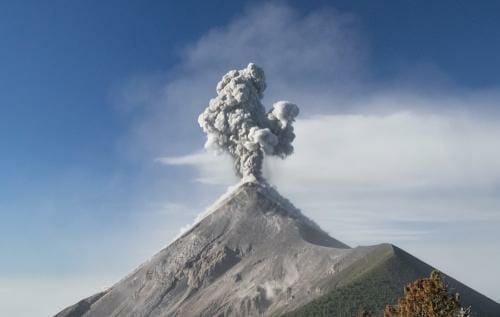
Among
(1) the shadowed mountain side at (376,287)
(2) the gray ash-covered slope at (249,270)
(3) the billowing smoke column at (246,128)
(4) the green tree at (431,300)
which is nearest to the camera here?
(4) the green tree at (431,300)

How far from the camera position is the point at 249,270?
551 ft

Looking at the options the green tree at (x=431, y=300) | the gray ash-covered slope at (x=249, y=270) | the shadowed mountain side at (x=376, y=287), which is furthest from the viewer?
the gray ash-covered slope at (x=249, y=270)

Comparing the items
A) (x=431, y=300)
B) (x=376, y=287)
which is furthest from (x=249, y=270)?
(x=431, y=300)

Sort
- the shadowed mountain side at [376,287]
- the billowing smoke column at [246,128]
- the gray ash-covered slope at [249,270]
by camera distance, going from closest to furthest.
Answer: the shadowed mountain side at [376,287], the gray ash-covered slope at [249,270], the billowing smoke column at [246,128]

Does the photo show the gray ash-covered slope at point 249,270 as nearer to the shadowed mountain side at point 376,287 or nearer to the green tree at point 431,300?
the shadowed mountain side at point 376,287

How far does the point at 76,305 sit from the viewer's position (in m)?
178

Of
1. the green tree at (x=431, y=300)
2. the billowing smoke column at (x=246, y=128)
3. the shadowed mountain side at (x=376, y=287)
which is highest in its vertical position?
the billowing smoke column at (x=246, y=128)

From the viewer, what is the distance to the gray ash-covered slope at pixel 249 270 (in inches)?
5600

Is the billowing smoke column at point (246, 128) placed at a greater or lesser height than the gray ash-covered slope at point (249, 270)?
greater

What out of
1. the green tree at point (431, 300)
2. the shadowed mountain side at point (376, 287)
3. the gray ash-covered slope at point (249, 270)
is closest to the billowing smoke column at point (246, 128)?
the gray ash-covered slope at point (249, 270)

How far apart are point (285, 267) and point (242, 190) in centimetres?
4121

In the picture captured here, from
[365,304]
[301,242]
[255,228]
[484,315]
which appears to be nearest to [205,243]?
[255,228]

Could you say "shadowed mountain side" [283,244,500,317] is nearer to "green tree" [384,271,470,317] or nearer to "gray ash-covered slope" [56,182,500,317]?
"gray ash-covered slope" [56,182,500,317]

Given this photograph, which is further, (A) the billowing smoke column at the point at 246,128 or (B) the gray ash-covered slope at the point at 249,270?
(A) the billowing smoke column at the point at 246,128
